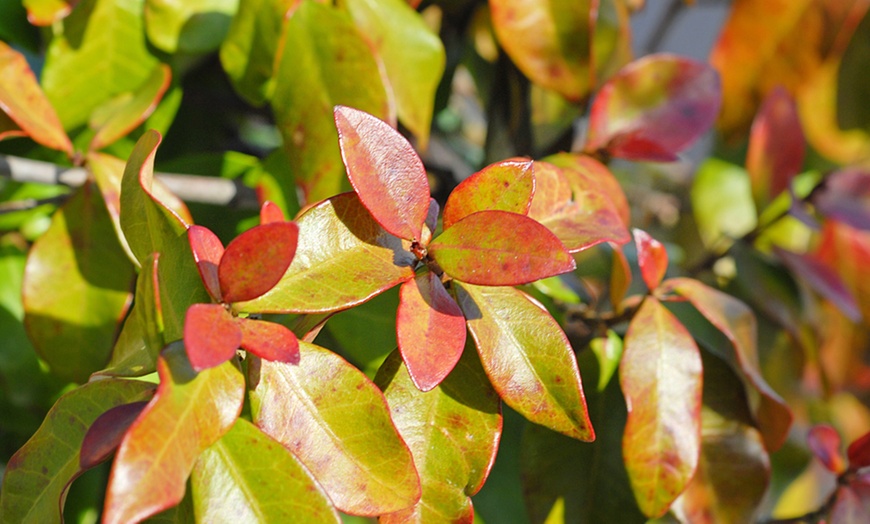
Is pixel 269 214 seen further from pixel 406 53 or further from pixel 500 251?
pixel 406 53

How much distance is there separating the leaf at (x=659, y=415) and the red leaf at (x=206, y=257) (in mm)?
259

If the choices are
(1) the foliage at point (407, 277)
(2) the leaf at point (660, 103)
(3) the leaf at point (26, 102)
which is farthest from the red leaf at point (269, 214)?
(2) the leaf at point (660, 103)

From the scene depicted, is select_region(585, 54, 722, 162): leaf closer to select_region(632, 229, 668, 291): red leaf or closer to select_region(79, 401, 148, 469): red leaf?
select_region(632, 229, 668, 291): red leaf

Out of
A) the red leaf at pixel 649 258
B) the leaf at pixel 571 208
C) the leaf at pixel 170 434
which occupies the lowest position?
the red leaf at pixel 649 258

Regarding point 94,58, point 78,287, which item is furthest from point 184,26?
point 78,287

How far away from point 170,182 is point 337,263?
0.88ft

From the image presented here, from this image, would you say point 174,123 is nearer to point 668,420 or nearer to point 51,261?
point 51,261

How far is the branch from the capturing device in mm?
545

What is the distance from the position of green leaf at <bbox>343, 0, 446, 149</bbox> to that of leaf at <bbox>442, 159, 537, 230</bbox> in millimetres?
214

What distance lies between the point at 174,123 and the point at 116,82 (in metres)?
0.14

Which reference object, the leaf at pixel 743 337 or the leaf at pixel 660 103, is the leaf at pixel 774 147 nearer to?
the leaf at pixel 660 103

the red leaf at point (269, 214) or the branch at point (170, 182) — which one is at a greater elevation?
the red leaf at point (269, 214)

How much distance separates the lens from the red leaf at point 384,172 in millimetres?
372

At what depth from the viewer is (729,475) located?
1.85ft
